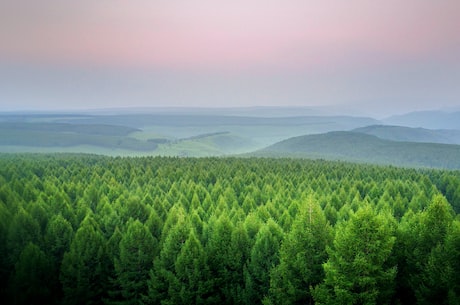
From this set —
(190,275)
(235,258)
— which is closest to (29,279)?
(190,275)

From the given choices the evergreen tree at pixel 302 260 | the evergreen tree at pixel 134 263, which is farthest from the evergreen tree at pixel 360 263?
the evergreen tree at pixel 134 263

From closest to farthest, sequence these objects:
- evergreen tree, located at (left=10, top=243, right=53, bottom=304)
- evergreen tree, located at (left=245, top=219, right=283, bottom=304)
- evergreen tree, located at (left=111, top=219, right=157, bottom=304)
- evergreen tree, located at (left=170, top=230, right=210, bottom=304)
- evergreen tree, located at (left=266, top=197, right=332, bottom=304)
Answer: evergreen tree, located at (left=266, top=197, right=332, bottom=304) → evergreen tree, located at (left=170, top=230, right=210, bottom=304) → evergreen tree, located at (left=245, top=219, right=283, bottom=304) → evergreen tree, located at (left=10, top=243, right=53, bottom=304) → evergreen tree, located at (left=111, top=219, right=157, bottom=304)

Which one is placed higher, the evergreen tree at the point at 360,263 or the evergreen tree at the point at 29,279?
the evergreen tree at the point at 360,263

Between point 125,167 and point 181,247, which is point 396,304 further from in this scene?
point 125,167

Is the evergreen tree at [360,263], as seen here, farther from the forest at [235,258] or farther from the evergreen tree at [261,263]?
the evergreen tree at [261,263]

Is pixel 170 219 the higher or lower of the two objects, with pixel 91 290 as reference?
higher

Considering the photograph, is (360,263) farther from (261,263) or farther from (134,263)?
(134,263)

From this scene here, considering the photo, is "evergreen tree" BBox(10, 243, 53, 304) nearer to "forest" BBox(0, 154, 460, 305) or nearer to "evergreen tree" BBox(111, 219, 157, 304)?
"forest" BBox(0, 154, 460, 305)

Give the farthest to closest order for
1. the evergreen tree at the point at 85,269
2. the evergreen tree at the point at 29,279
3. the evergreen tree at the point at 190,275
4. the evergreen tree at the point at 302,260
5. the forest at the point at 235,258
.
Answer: the evergreen tree at the point at 85,269, the evergreen tree at the point at 29,279, the evergreen tree at the point at 190,275, the evergreen tree at the point at 302,260, the forest at the point at 235,258

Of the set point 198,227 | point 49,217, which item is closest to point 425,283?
point 198,227

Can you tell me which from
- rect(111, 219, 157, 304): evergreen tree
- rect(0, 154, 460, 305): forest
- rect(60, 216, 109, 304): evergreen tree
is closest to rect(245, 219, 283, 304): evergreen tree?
rect(0, 154, 460, 305): forest

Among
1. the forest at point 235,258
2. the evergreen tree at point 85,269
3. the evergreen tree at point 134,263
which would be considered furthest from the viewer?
the evergreen tree at point 134,263
